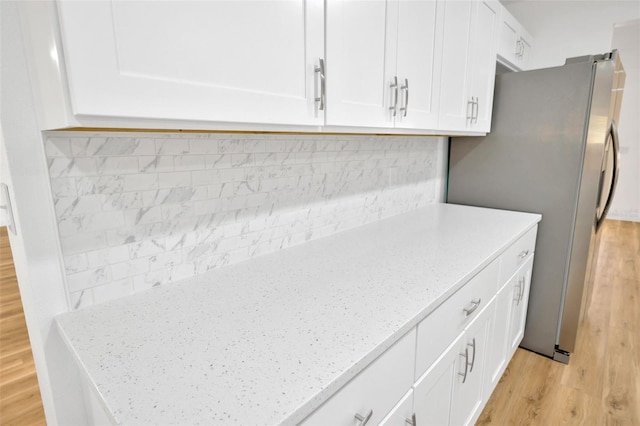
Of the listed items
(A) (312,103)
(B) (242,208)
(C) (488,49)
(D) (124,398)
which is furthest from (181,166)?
(C) (488,49)

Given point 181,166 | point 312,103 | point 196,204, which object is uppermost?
point 312,103

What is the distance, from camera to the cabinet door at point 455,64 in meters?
1.47

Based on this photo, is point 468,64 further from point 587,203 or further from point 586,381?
point 586,381

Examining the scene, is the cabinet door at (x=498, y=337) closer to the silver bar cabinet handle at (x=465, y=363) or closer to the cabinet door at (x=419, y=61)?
the silver bar cabinet handle at (x=465, y=363)

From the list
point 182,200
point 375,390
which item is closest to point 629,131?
point 375,390

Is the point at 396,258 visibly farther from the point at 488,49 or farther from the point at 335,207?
the point at 488,49

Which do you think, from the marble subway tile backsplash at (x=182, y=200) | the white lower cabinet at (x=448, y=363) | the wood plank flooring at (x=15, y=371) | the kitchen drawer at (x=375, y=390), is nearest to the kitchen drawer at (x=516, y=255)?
the white lower cabinet at (x=448, y=363)

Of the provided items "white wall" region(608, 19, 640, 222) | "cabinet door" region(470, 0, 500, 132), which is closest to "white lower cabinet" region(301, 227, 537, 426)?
"cabinet door" region(470, 0, 500, 132)

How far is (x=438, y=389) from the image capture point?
1.06 meters

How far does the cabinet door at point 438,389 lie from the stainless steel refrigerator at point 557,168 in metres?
1.23

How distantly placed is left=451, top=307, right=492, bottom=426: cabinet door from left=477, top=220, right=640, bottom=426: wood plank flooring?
32 centimetres

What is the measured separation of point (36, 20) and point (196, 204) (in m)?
0.54

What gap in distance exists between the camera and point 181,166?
99 centimetres

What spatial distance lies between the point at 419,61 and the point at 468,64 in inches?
20.6
